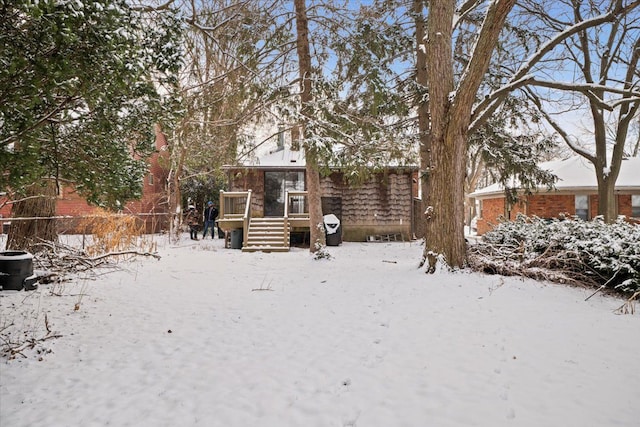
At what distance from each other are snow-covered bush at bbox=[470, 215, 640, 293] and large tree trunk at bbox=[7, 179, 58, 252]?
8825 millimetres

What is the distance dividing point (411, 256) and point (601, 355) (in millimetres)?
6870

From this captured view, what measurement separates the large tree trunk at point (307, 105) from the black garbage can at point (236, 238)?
398 centimetres

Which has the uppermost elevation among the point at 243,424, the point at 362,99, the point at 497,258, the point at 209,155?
the point at 362,99

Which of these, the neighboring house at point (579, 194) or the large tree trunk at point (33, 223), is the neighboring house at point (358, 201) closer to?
the neighboring house at point (579, 194)

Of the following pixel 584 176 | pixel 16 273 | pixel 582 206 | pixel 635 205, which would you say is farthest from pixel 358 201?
pixel 635 205

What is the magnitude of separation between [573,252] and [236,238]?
406 inches

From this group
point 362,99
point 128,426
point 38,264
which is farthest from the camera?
point 362,99

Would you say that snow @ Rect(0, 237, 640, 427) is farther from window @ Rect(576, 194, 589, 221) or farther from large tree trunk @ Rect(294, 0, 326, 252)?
window @ Rect(576, 194, 589, 221)

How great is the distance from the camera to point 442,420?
233 centimetres

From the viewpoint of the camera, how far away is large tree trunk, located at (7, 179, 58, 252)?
711 cm

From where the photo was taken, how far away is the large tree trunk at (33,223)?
711 centimetres

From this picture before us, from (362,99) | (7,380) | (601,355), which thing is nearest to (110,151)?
(7,380)

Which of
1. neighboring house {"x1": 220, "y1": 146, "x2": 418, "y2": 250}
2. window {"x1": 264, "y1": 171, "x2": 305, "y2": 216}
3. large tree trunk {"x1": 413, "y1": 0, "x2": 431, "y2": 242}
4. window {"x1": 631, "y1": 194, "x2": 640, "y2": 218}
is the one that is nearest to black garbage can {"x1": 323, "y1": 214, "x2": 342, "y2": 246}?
neighboring house {"x1": 220, "y1": 146, "x2": 418, "y2": 250}

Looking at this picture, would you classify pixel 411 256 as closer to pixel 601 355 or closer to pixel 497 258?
pixel 497 258
